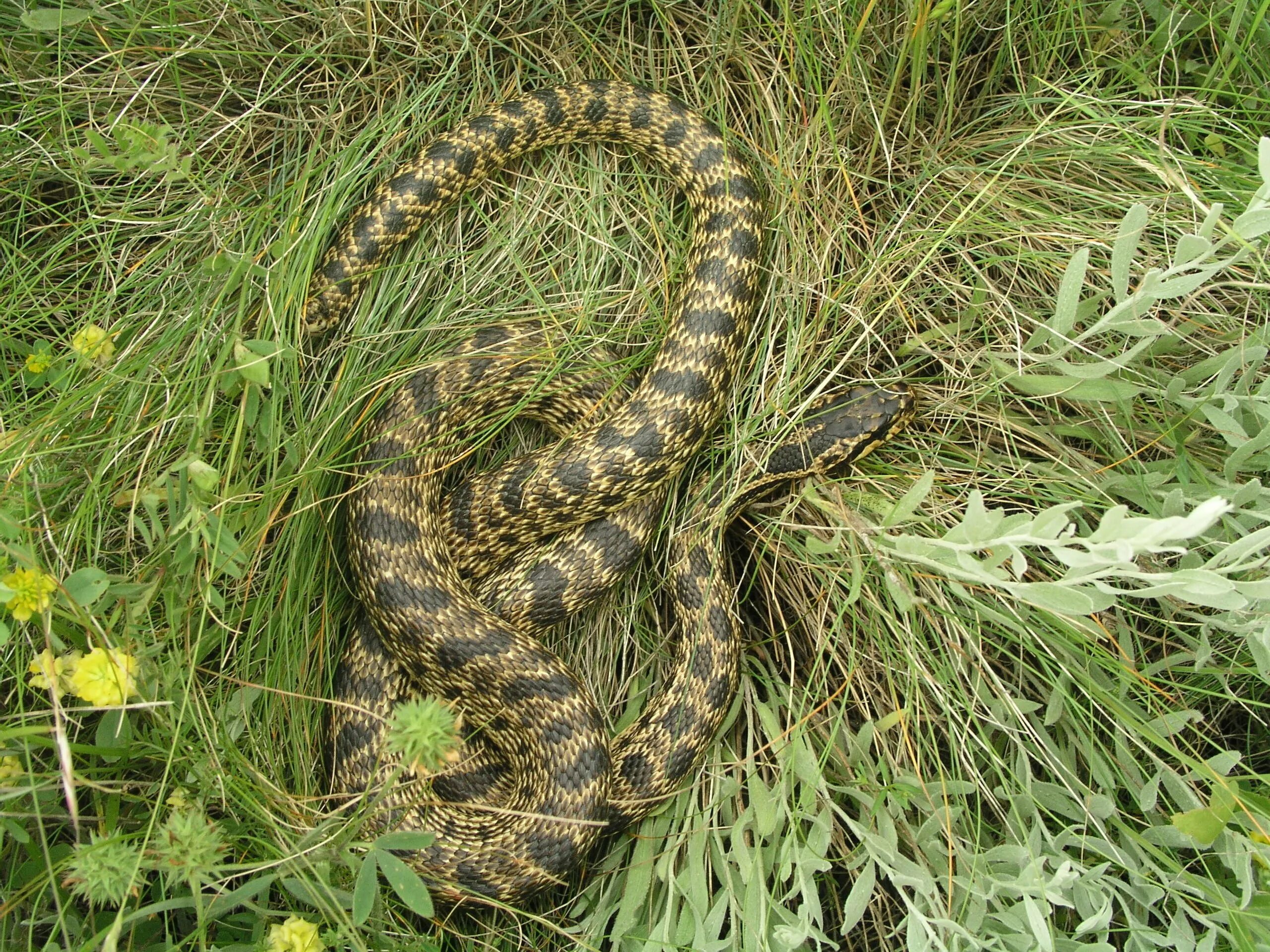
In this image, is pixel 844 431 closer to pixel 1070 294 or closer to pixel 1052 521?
pixel 1070 294

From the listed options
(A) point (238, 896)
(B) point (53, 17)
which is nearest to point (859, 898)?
(A) point (238, 896)

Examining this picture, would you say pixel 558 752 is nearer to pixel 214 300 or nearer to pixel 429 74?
pixel 214 300

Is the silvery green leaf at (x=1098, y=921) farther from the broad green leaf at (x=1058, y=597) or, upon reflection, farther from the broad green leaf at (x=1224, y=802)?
the broad green leaf at (x=1058, y=597)

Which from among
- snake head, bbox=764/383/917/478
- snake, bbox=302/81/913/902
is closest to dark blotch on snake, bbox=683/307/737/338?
snake, bbox=302/81/913/902

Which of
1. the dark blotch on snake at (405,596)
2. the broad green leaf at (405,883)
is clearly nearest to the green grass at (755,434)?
the broad green leaf at (405,883)

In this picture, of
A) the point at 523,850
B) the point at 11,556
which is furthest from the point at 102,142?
the point at 523,850

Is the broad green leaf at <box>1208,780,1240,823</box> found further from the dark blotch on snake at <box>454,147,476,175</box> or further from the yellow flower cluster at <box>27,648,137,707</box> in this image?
the dark blotch on snake at <box>454,147,476,175</box>
